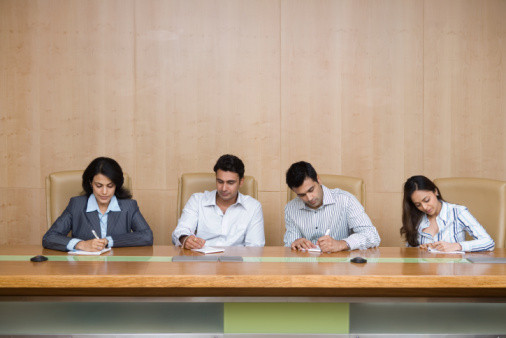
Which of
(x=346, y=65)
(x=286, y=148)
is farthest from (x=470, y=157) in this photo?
(x=286, y=148)

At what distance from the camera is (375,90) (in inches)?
189

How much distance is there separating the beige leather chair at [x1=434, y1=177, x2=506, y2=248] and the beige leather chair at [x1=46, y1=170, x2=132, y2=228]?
8.06ft

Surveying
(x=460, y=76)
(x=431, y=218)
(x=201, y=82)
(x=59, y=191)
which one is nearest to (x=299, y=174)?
(x=431, y=218)

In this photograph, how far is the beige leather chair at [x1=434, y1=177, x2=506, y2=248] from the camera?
3.16m

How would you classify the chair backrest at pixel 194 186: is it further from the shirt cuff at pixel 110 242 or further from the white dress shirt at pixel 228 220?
the shirt cuff at pixel 110 242

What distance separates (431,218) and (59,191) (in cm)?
244

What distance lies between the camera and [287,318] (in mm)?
2102

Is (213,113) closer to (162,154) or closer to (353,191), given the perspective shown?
(162,154)

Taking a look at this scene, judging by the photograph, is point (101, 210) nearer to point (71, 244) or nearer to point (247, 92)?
point (71, 244)

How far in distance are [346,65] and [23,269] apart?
3.56 metres

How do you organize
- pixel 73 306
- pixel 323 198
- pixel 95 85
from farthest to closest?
pixel 95 85 → pixel 323 198 → pixel 73 306

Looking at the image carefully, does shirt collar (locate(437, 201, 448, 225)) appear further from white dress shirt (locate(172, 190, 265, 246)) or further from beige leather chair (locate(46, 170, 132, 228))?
beige leather chair (locate(46, 170, 132, 228))

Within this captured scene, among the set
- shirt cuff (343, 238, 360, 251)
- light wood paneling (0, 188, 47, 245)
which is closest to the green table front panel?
shirt cuff (343, 238, 360, 251)

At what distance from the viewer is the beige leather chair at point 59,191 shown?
130 inches
